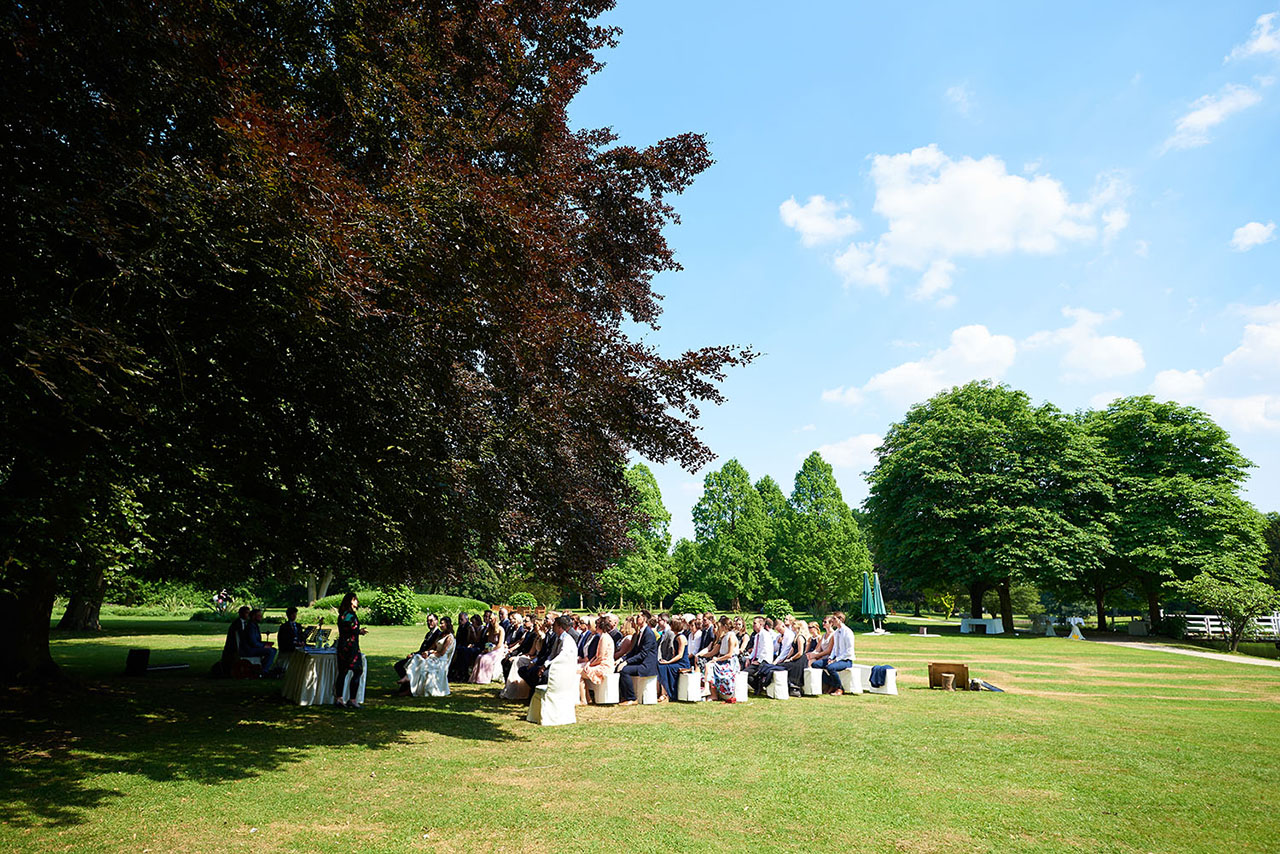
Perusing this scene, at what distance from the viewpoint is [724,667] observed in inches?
555

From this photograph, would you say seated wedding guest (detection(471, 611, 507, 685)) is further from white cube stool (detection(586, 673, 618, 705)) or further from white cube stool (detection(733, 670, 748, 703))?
white cube stool (detection(733, 670, 748, 703))

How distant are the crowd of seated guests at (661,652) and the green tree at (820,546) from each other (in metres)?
40.3

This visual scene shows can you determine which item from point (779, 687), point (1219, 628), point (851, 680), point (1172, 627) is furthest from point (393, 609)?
point (1219, 628)

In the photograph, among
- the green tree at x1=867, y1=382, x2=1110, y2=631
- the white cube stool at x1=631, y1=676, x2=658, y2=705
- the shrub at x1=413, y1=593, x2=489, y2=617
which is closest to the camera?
the white cube stool at x1=631, y1=676, x2=658, y2=705

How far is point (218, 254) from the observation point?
622 cm

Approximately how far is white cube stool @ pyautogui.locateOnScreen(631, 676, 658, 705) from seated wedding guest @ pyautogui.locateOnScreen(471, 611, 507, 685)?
14.7 ft

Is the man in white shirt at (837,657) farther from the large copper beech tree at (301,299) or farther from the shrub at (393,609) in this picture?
the shrub at (393,609)

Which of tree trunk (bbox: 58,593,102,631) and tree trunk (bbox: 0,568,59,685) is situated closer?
tree trunk (bbox: 0,568,59,685)

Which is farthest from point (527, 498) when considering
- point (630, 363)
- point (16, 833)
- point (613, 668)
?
point (16, 833)

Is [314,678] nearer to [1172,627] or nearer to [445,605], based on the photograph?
[445,605]

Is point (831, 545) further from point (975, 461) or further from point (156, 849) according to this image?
point (156, 849)

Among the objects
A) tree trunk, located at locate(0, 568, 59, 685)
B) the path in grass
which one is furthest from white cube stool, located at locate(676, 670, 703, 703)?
the path in grass

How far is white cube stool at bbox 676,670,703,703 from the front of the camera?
13.5 metres

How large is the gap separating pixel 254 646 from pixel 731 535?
47069 mm
